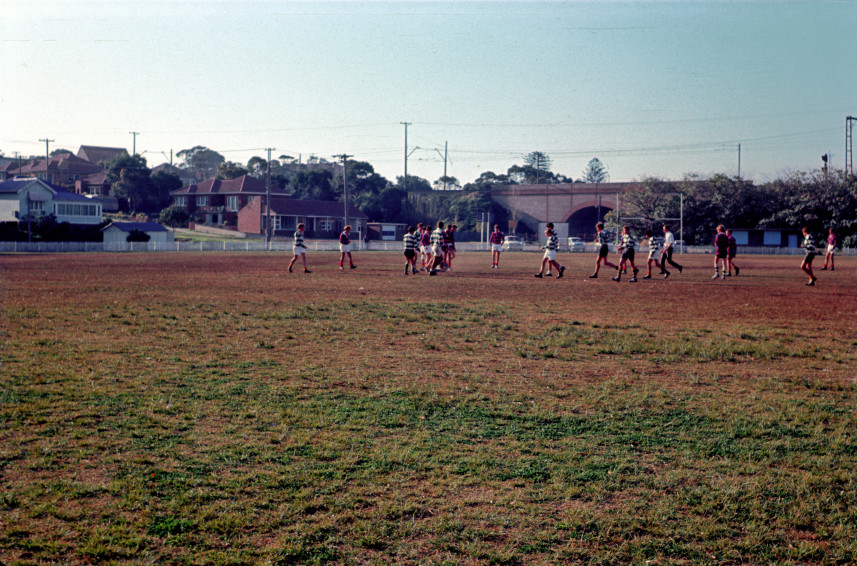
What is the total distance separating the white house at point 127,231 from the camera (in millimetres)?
68812

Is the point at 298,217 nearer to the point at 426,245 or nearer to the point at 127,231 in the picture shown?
the point at 127,231

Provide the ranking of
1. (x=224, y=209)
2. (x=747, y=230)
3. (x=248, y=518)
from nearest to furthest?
(x=248, y=518) < (x=747, y=230) < (x=224, y=209)

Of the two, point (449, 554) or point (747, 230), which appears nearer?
point (449, 554)

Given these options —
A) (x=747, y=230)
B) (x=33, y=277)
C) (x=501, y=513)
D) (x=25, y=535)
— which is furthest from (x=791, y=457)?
(x=747, y=230)

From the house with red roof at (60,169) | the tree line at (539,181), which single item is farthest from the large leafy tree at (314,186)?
the house with red roof at (60,169)

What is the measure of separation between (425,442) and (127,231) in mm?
69387

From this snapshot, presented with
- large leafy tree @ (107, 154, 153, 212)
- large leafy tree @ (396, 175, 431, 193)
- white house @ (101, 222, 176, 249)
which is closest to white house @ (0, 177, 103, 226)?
white house @ (101, 222, 176, 249)

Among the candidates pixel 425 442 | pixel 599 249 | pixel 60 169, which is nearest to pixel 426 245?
pixel 599 249

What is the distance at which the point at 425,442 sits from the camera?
631 cm

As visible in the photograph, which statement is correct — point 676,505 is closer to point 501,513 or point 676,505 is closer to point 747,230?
point 501,513

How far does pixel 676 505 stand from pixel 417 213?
96.0 metres

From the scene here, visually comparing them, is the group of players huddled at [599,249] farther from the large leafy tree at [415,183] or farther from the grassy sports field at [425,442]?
the large leafy tree at [415,183]

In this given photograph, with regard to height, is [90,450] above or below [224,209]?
below

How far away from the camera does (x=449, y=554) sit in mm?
4258
